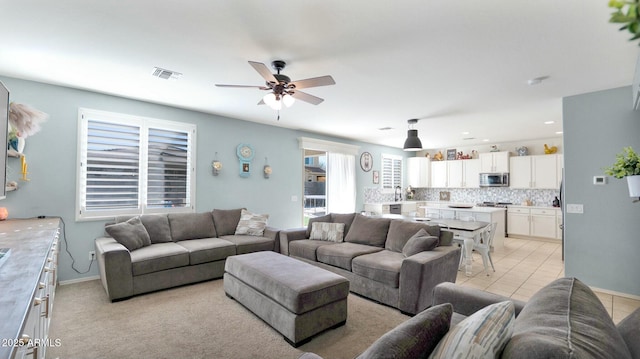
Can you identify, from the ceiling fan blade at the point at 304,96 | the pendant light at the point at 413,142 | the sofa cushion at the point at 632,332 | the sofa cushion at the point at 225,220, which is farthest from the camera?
the pendant light at the point at 413,142

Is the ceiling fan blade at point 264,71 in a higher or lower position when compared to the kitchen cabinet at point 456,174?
higher

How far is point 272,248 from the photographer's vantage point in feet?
14.9

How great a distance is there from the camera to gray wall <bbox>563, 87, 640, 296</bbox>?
345 cm

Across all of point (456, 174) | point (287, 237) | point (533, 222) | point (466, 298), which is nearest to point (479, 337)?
point (466, 298)

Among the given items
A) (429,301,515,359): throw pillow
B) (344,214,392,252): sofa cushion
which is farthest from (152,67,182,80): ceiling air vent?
(429,301,515,359): throw pillow

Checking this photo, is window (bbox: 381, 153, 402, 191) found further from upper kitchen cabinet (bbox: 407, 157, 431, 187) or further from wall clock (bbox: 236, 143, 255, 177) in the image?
wall clock (bbox: 236, 143, 255, 177)

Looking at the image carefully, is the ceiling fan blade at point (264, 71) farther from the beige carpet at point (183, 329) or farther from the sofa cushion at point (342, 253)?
the beige carpet at point (183, 329)

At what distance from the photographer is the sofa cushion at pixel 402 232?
354cm

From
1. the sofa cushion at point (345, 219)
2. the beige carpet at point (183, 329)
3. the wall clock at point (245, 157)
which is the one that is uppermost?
the wall clock at point (245, 157)

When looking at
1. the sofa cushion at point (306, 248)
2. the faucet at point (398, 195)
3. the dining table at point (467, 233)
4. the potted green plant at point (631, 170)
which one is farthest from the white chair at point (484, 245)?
the faucet at point (398, 195)

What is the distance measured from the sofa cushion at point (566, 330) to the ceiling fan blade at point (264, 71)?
2.34 meters

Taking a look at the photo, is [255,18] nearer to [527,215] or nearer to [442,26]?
[442,26]

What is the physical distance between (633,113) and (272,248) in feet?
16.5

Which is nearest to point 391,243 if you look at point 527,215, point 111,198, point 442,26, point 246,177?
point 442,26
